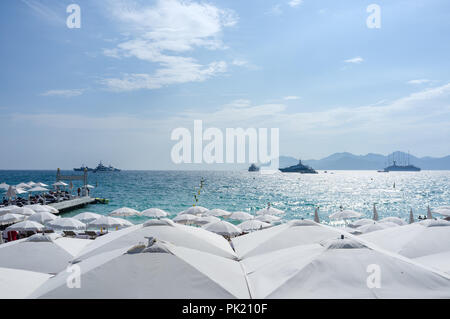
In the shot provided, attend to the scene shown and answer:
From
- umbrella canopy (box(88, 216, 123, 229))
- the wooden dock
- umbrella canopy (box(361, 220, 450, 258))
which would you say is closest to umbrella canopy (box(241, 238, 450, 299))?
umbrella canopy (box(361, 220, 450, 258))

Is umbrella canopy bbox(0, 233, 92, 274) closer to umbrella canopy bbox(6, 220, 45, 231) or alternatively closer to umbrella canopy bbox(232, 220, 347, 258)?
umbrella canopy bbox(232, 220, 347, 258)

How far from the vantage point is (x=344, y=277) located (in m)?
4.79

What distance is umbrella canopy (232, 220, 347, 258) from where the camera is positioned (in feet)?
25.3

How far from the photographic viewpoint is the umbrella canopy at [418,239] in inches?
311

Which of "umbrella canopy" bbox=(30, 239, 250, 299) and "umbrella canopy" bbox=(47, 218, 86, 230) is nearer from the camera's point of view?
"umbrella canopy" bbox=(30, 239, 250, 299)

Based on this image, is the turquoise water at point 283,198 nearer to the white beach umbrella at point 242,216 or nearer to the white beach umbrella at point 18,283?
the white beach umbrella at point 242,216

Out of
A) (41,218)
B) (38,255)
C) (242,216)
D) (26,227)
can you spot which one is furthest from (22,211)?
(38,255)

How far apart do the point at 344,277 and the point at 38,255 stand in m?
7.02

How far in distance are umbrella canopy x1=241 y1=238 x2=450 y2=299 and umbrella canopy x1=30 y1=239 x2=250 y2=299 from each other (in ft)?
1.68

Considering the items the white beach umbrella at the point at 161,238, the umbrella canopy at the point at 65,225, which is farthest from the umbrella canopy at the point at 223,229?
the umbrella canopy at the point at 65,225

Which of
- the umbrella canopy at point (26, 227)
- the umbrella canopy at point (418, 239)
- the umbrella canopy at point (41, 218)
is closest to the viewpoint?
the umbrella canopy at point (418, 239)

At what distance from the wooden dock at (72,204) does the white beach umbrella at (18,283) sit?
36.0 m
